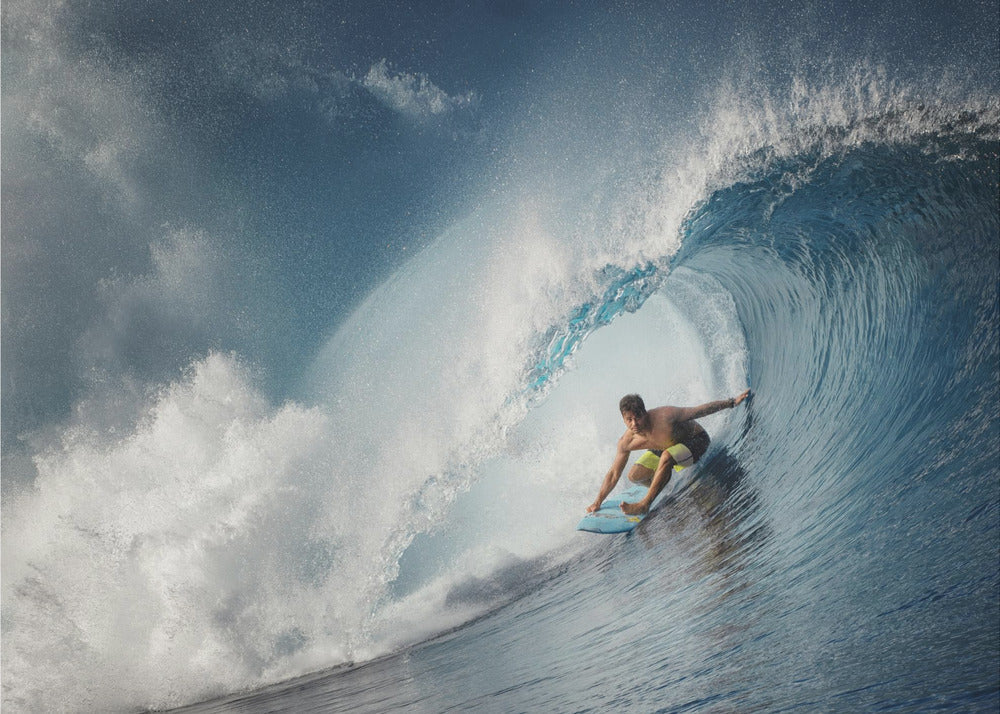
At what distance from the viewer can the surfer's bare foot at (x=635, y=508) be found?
230 inches

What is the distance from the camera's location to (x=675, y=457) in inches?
230

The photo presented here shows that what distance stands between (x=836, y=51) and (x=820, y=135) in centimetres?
74

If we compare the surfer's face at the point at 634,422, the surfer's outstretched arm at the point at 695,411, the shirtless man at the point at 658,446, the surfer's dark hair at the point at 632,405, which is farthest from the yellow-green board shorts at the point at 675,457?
the surfer's dark hair at the point at 632,405

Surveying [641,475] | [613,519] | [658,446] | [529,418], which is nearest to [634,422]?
[658,446]

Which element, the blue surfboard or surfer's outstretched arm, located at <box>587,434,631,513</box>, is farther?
the blue surfboard

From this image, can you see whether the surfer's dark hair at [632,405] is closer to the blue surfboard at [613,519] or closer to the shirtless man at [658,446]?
the shirtless man at [658,446]

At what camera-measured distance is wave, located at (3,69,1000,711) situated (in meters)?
4.57

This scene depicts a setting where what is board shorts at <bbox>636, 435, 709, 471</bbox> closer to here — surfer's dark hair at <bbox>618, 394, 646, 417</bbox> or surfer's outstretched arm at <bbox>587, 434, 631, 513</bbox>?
surfer's outstretched arm at <bbox>587, 434, 631, 513</bbox>

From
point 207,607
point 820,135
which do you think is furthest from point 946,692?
point 207,607

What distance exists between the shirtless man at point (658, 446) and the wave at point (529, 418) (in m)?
0.51

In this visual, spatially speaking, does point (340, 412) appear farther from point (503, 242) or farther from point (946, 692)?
point (946, 692)

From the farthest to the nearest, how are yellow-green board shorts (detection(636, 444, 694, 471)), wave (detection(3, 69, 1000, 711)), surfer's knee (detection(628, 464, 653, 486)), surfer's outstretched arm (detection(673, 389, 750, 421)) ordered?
1. surfer's knee (detection(628, 464, 653, 486))
2. yellow-green board shorts (detection(636, 444, 694, 471))
3. surfer's outstretched arm (detection(673, 389, 750, 421))
4. wave (detection(3, 69, 1000, 711))

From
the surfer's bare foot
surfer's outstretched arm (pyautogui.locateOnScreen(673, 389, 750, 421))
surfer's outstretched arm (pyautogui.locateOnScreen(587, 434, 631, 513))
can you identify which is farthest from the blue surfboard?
surfer's outstretched arm (pyautogui.locateOnScreen(673, 389, 750, 421))

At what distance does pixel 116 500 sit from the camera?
870cm
